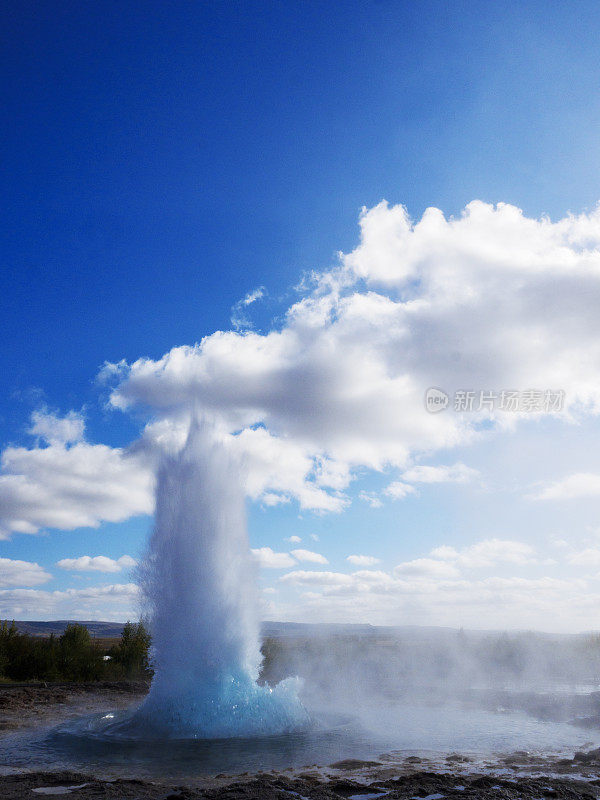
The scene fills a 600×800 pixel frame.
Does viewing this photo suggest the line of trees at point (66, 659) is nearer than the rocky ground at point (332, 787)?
No

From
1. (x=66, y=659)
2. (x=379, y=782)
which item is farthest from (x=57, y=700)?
(x=379, y=782)

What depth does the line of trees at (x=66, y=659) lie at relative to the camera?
2989 centimetres

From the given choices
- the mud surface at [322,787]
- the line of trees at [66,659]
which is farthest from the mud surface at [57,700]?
the mud surface at [322,787]

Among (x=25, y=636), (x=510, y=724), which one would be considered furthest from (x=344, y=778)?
(x=25, y=636)

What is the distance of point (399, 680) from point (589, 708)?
42.1 feet

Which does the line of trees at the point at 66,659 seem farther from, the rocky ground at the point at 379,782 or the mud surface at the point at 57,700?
the rocky ground at the point at 379,782

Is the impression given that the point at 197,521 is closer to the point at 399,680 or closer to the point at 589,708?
the point at 589,708

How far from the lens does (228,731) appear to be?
1645 centimetres

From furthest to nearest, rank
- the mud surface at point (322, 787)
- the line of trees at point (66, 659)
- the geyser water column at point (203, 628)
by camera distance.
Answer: the line of trees at point (66, 659) < the geyser water column at point (203, 628) < the mud surface at point (322, 787)

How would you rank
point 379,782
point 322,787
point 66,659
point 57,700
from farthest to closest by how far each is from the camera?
1. point 66,659
2. point 57,700
3. point 379,782
4. point 322,787

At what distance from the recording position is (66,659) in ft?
103

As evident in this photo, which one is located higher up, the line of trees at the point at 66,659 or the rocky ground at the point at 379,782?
the rocky ground at the point at 379,782

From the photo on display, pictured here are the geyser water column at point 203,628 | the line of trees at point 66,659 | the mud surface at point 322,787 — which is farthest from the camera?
the line of trees at point 66,659

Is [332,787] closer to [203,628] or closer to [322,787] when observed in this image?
[322,787]
